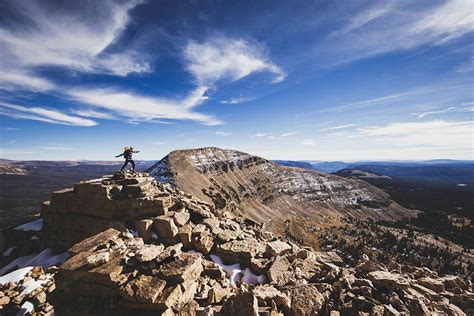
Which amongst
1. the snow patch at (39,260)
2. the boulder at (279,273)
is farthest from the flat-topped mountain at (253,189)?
the boulder at (279,273)

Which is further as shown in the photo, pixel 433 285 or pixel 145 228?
pixel 145 228

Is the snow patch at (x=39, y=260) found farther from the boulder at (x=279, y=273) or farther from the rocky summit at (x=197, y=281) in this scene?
the boulder at (x=279, y=273)

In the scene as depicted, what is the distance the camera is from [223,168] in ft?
505

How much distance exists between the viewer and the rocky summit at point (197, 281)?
13.8m

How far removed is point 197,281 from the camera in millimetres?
15672

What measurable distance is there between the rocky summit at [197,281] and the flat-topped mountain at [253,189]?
7328 cm

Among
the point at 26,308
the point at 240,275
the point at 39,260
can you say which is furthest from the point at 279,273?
the point at 39,260

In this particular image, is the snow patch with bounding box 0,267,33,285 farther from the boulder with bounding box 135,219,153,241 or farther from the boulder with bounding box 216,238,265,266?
the boulder with bounding box 216,238,265,266

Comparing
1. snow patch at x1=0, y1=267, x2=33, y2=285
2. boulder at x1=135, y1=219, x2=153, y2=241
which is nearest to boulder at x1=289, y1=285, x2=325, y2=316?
boulder at x1=135, y1=219, x2=153, y2=241

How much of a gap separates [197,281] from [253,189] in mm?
143456

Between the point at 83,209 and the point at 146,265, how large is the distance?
1709 centimetres

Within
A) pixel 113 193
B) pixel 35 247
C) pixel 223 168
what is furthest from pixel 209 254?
pixel 223 168

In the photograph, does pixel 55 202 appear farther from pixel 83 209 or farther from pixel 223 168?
pixel 223 168

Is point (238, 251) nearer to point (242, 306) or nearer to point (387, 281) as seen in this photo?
point (242, 306)
